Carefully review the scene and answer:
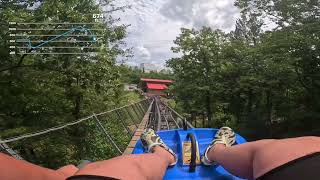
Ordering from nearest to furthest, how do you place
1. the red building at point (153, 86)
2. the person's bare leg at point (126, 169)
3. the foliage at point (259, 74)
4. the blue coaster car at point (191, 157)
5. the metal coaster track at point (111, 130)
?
the person's bare leg at point (126, 169) < the blue coaster car at point (191, 157) < the metal coaster track at point (111, 130) < the foliage at point (259, 74) < the red building at point (153, 86)

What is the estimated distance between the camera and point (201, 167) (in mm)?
2426

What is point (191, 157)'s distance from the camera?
247 centimetres

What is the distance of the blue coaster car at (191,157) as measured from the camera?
225cm

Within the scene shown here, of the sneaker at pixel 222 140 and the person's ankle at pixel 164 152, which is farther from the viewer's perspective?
the sneaker at pixel 222 140

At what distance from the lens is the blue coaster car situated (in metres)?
2.25

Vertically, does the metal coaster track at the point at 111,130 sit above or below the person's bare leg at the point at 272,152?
below

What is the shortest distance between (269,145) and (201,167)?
1187 mm

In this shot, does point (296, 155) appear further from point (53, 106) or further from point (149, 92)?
point (149, 92)

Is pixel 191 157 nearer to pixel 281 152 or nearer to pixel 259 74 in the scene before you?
pixel 281 152

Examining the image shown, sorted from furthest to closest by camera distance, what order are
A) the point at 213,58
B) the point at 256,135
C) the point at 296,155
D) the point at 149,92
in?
the point at 149,92, the point at 213,58, the point at 256,135, the point at 296,155

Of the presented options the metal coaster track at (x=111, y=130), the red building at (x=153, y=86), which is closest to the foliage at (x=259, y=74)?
the metal coaster track at (x=111, y=130)

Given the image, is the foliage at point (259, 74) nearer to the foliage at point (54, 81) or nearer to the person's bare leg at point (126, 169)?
the foliage at point (54, 81)

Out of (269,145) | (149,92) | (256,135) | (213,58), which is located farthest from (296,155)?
(149,92)

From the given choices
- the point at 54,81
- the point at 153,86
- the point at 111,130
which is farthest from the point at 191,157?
the point at 153,86
